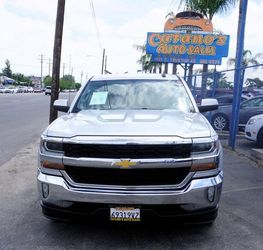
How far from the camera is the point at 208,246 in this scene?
393cm

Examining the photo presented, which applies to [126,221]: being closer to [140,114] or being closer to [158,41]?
[140,114]

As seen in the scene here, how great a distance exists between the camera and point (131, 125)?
391cm

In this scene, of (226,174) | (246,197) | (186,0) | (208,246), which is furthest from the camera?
(186,0)

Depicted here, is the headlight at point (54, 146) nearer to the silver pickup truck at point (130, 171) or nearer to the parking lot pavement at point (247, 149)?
the silver pickup truck at point (130, 171)

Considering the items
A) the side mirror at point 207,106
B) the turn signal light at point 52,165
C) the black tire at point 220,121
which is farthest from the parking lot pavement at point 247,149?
the turn signal light at point 52,165

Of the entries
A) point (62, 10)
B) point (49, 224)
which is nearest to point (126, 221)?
point (49, 224)

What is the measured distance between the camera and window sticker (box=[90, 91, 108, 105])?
17.5 feet

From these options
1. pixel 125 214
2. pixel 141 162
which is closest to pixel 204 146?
pixel 141 162

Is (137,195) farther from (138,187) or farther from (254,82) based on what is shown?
(254,82)

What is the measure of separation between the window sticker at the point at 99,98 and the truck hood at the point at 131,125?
640 millimetres

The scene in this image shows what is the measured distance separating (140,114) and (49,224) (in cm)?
172

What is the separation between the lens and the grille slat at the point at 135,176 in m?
3.66

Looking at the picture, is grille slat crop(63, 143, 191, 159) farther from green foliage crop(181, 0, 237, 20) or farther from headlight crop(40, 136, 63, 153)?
green foliage crop(181, 0, 237, 20)

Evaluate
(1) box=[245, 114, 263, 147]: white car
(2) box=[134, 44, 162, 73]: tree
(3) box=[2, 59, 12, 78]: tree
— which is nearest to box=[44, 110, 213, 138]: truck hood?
(1) box=[245, 114, 263, 147]: white car
